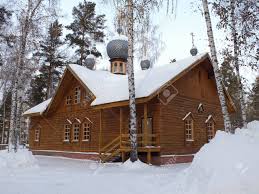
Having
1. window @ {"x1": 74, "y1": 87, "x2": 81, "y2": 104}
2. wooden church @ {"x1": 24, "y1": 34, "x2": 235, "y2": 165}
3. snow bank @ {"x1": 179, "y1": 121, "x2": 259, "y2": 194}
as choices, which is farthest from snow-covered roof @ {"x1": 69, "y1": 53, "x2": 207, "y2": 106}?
snow bank @ {"x1": 179, "y1": 121, "x2": 259, "y2": 194}

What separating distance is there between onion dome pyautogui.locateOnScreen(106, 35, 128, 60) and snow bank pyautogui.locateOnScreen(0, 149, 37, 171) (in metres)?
11.5

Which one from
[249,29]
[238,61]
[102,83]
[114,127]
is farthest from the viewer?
[102,83]

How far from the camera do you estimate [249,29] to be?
35.6ft

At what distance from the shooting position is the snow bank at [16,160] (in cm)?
1158

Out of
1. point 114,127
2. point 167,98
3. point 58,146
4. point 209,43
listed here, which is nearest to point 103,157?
point 114,127

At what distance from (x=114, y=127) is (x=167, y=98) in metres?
3.73

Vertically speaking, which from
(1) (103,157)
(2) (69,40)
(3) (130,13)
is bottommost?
(1) (103,157)

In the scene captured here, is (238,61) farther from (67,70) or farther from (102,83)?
(67,70)

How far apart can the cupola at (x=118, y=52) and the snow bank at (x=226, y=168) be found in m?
15.2

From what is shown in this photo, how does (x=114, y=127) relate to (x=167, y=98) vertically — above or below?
below

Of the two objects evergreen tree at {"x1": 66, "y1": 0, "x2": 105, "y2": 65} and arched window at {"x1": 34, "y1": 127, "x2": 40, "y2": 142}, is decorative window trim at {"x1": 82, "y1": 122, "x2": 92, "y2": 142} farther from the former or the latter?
evergreen tree at {"x1": 66, "y1": 0, "x2": 105, "y2": 65}

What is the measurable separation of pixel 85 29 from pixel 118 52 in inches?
437

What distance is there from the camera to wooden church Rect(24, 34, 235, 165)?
14695mm

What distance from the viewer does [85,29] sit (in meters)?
31.5
